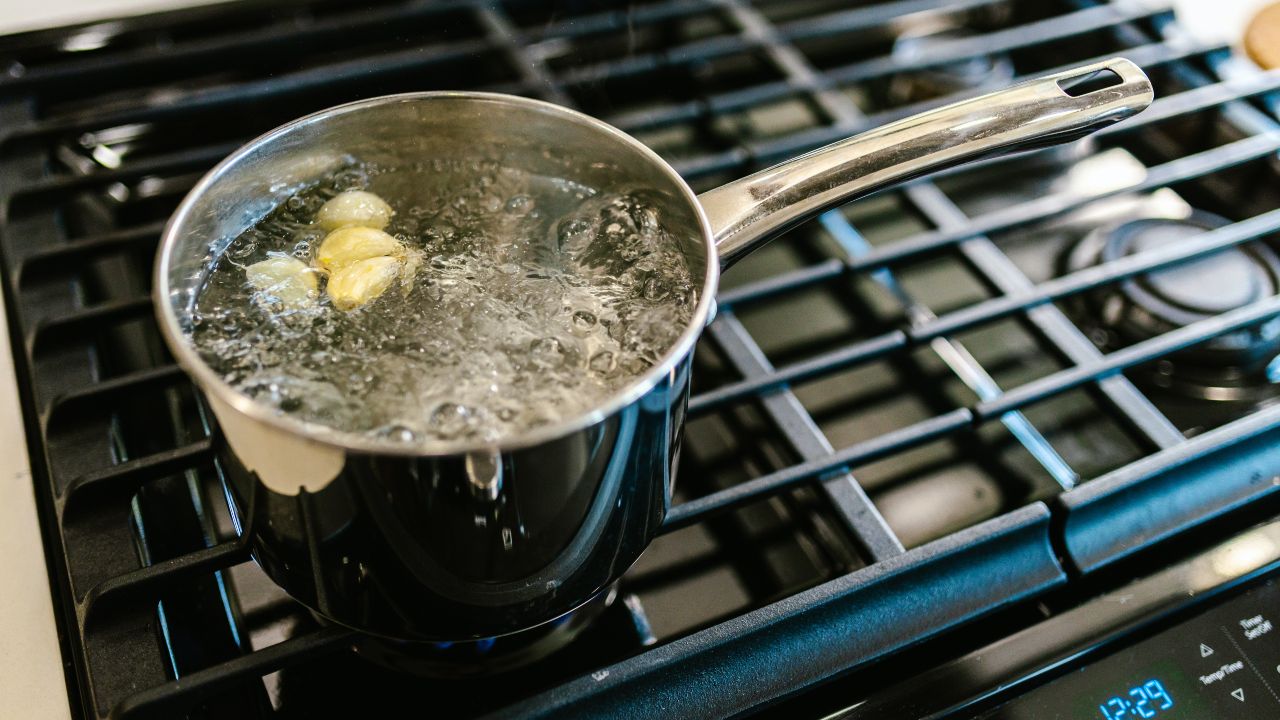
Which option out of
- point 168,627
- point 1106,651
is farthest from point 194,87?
point 1106,651

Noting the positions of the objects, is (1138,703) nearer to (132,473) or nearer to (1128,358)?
(1128,358)

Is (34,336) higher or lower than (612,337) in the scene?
higher

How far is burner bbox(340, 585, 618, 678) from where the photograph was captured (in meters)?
0.50

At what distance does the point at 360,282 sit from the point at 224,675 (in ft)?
0.65

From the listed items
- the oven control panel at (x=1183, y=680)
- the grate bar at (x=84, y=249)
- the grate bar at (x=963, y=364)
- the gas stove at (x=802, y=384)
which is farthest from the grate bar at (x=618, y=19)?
the oven control panel at (x=1183, y=680)

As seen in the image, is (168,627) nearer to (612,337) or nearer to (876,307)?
(612,337)

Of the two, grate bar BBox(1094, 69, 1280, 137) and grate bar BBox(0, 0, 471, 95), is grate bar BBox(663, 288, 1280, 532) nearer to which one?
grate bar BBox(1094, 69, 1280, 137)

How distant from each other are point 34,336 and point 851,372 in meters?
0.52

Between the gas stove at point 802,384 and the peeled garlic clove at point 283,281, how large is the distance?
0.08 metres

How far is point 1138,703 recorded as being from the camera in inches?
19.2

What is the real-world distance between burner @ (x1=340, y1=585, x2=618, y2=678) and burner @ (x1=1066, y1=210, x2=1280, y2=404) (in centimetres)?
44

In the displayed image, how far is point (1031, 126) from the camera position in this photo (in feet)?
1.72

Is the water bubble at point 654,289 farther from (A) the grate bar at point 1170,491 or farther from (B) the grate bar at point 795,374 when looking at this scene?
(A) the grate bar at point 1170,491

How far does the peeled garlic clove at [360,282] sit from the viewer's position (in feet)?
1.65
